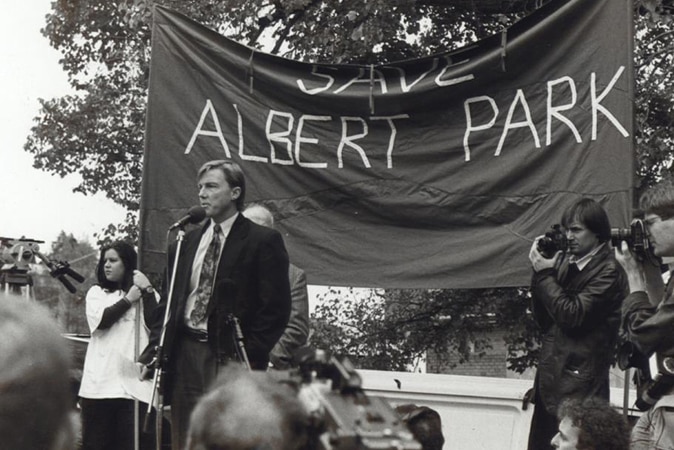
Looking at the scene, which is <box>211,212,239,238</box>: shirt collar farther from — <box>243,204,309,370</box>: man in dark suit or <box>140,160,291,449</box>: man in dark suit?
<box>243,204,309,370</box>: man in dark suit

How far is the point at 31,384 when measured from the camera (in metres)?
1.38

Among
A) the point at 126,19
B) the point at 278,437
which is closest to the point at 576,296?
the point at 278,437

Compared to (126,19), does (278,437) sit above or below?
below

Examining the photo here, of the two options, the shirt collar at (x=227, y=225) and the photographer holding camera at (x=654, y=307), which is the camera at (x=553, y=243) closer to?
the photographer holding camera at (x=654, y=307)

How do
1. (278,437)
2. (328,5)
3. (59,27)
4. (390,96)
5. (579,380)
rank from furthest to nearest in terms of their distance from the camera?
(59,27)
(328,5)
(390,96)
(579,380)
(278,437)

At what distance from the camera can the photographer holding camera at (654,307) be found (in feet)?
14.8

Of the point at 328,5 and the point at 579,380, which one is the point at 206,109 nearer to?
the point at 579,380

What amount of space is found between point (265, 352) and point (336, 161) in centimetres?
187

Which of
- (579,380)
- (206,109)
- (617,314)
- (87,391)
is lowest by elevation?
(87,391)

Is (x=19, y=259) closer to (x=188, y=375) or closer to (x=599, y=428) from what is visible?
(x=188, y=375)

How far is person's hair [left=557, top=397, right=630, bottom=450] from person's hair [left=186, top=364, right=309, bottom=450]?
311 centimetres

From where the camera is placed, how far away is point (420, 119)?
21.9 feet

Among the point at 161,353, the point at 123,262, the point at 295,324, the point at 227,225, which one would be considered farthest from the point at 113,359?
the point at 227,225

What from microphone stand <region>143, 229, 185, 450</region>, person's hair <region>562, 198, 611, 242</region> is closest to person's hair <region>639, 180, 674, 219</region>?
person's hair <region>562, 198, 611, 242</region>
